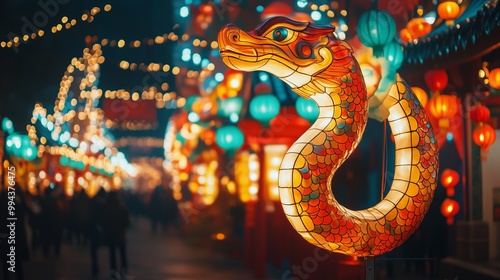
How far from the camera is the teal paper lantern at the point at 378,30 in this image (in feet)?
26.5

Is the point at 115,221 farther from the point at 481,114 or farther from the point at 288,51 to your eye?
the point at 288,51

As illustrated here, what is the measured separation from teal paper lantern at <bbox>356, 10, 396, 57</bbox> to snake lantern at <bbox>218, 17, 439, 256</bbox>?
2189 millimetres

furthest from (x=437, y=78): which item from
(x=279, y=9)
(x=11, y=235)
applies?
(x=11, y=235)

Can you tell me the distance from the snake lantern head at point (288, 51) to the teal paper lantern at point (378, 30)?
8.12 feet

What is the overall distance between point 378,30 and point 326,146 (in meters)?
2.95

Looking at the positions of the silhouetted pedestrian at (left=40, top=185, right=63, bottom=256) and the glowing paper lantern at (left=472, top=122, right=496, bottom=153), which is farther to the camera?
the silhouetted pedestrian at (left=40, top=185, right=63, bottom=256)

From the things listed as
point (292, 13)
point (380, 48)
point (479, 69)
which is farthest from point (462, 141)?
point (380, 48)

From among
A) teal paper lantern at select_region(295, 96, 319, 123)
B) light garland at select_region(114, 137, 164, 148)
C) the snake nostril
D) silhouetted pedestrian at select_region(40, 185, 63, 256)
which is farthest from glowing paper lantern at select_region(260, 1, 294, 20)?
light garland at select_region(114, 137, 164, 148)

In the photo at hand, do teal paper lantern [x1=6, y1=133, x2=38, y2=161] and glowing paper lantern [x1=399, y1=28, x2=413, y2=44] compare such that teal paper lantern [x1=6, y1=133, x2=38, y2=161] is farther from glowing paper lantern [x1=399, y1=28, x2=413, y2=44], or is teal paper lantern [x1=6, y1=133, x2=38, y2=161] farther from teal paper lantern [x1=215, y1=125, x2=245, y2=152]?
glowing paper lantern [x1=399, y1=28, x2=413, y2=44]

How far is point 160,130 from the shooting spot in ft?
165

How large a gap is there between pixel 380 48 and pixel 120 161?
50.1 meters

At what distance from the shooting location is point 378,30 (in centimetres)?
809

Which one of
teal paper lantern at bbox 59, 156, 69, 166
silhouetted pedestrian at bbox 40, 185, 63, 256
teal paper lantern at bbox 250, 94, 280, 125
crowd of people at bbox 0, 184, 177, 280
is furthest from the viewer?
teal paper lantern at bbox 59, 156, 69, 166

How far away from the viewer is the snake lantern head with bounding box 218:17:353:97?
531cm
